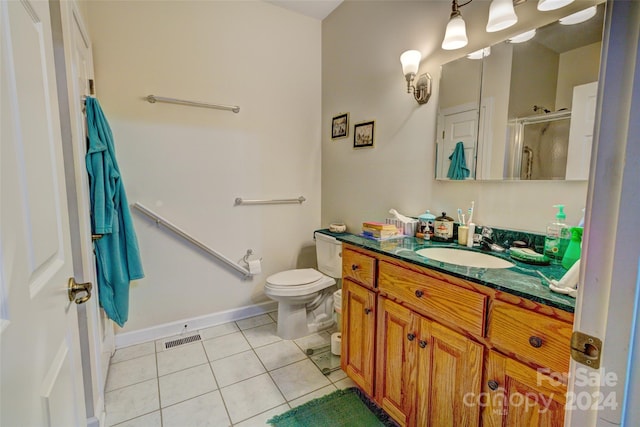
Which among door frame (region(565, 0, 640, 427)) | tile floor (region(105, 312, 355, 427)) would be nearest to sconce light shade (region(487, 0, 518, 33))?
door frame (region(565, 0, 640, 427))

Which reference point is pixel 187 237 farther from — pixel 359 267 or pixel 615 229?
pixel 615 229

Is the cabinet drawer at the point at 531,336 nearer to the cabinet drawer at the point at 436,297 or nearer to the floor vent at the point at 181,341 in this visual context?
the cabinet drawer at the point at 436,297

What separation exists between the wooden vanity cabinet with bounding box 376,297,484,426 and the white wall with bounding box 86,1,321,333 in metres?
1.53

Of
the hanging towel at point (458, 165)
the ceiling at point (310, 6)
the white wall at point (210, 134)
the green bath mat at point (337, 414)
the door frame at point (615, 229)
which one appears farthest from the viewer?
the ceiling at point (310, 6)

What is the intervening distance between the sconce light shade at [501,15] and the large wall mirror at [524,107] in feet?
0.29

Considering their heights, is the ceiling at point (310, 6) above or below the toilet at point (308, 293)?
above

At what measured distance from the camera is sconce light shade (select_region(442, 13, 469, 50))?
1.50 meters

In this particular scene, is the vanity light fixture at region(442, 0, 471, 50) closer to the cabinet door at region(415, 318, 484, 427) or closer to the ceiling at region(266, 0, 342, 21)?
the ceiling at region(266, 0, 342, 21)

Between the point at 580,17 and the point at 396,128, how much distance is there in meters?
1.02

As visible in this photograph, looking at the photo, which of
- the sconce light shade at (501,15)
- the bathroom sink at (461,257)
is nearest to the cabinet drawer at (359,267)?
the bathroom sink at (461,257)

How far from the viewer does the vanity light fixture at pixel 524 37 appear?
1.31 metres

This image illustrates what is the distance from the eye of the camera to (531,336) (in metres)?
0.88

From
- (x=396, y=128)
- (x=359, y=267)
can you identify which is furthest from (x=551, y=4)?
(x=359, y=267)

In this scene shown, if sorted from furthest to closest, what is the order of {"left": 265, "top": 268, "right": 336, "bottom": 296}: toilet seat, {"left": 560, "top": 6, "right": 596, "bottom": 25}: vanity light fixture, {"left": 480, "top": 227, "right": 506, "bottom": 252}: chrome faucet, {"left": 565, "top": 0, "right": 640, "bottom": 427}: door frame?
{"left": 265, "top": 268, "right": 336, "bottom": 296}: toilet seat → {"left": 480, "top": 227, "right": 506, "bottom": 252}: chrome faucet → {"left": 560, "top": 6, "right": 596, "bottom": 25}: vanity light fixture → {"left": 565, "top": 0, "right": 640, "bottom": 427}: door frame
